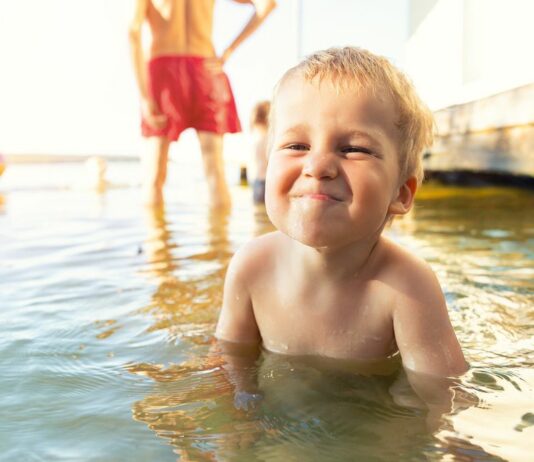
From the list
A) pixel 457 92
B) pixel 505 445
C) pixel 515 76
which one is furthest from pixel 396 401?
pixel 457 92

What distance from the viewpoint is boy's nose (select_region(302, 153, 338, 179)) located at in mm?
1429

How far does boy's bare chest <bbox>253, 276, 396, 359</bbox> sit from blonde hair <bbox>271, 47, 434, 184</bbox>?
315 millimetres

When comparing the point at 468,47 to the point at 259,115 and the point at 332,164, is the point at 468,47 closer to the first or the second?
the point at 259,115

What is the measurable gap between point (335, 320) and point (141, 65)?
13.1 ft

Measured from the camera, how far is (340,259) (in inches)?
64.2

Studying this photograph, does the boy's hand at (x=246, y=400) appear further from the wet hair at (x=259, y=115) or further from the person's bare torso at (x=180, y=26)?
the wet hair at (x=259, y=115)

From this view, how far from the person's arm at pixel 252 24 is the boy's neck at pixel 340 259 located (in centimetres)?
396

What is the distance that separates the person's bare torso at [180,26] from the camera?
5.08 meters

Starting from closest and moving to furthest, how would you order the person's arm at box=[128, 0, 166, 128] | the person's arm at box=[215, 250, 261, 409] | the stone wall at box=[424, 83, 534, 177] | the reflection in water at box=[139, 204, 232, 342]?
1. the person's arm at box=[215, 250, 261, 409]
2. the reflection in water at box=[139, 204, 232, 342]
3. the stone wall at box=[424, 83, 534, 177]
4. the person's arm at box=[128, 0, 166, 128]


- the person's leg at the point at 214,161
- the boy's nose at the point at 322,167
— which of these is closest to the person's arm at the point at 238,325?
the boy's nose at the point at 322,167

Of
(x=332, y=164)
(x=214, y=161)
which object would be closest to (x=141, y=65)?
(x=214, y=161)

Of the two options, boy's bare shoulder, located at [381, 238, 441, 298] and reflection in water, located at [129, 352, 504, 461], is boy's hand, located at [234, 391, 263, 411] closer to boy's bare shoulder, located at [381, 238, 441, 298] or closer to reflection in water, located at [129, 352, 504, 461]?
reflection in water, located at [129, 352, 504, 461]

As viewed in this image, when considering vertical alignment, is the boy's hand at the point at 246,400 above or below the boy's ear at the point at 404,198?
below

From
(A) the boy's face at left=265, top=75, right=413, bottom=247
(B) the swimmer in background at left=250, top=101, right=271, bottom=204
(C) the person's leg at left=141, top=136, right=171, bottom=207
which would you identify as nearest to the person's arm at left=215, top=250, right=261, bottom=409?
(A) the boy's face at left=265, top=75, right=413, bottom=247
